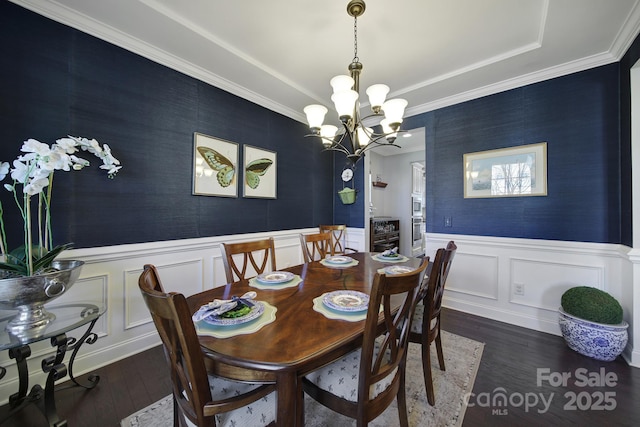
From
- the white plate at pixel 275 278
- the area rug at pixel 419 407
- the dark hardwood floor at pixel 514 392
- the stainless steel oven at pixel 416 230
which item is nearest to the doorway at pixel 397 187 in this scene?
the stainless steel oven at pixel 416 230

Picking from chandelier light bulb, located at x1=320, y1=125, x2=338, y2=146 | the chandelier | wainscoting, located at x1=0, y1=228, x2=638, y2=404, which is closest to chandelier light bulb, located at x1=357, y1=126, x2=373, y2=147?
the chandelier

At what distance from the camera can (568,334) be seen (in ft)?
6.83

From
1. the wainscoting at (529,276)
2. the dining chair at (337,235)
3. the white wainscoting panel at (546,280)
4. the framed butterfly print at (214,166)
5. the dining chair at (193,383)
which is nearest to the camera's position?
the dining chair at (193,383)

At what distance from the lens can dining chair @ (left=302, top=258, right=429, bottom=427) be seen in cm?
90

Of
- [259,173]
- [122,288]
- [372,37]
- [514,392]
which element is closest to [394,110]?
[372,37]

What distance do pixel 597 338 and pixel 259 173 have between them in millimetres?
3477

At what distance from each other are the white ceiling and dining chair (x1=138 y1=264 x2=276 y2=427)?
1971mm

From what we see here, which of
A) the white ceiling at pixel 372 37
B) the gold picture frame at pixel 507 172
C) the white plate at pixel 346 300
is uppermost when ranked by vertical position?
the white ceiling at pixel 372 37

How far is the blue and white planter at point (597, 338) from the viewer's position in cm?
188

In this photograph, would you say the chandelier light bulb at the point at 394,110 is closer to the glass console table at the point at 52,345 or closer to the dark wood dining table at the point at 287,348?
the dark wood dining table at the point at 287,348

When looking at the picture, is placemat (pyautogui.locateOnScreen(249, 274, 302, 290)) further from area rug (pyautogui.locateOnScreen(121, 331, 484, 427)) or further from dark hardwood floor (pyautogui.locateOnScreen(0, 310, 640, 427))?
dark hardwood floor (pyautogui.locateOnScreen(0, 310, 640, 427))

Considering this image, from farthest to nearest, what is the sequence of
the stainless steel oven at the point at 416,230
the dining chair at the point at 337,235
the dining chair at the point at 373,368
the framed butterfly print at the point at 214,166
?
the stainless steel oven at the point at 416,230, the dining chair at the point at 337,235, the framed butterfly print at the point at 214,166, the dining chair at the point at 373,368

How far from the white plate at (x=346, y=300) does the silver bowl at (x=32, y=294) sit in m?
1.49

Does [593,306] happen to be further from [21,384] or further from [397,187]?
[397,187]
